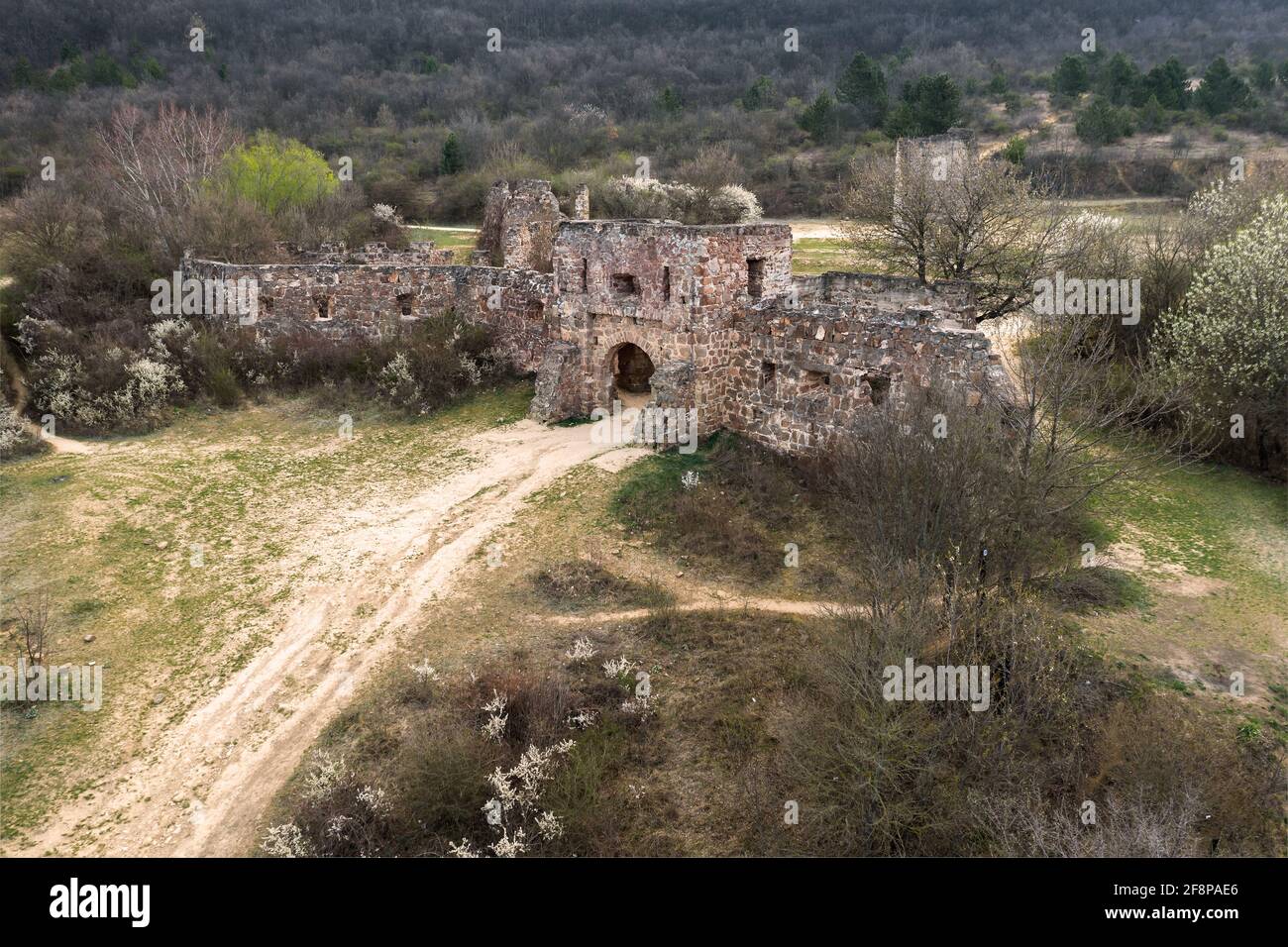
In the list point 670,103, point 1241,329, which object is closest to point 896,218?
point 1241,329

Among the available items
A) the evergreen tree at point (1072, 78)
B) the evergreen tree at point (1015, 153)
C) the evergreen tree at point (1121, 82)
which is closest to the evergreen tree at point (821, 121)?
the evergreen tree at point (1015, 153)

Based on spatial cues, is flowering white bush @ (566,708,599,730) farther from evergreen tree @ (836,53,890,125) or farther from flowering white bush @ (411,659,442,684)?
evergreen tree @ (836,53,890,125)

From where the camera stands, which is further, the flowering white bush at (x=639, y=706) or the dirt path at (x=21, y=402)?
the dirt path at (x=21, y=402)

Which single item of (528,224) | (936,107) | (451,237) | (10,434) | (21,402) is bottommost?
(10,434)

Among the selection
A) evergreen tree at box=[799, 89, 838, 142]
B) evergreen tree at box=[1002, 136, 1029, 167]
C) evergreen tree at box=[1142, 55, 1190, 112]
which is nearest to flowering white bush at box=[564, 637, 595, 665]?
evergreen tree at box=[1002, 136, 1029, 167]

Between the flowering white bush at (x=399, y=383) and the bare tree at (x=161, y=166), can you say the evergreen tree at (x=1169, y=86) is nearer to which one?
the flowering white bush at (x=399, y=383)

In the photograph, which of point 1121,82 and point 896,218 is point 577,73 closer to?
point 1121,82
